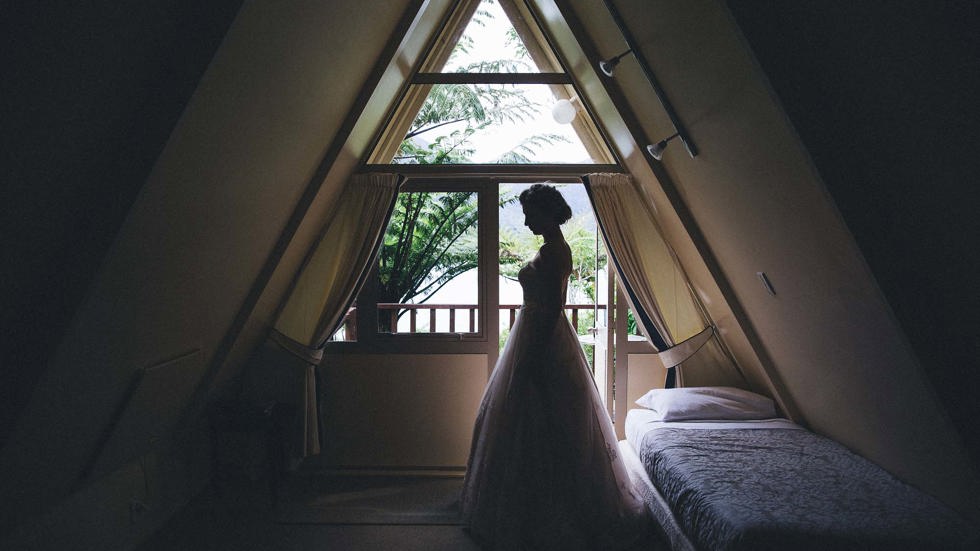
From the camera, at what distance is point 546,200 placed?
2.65m

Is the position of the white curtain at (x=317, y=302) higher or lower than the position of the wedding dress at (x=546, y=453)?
higher

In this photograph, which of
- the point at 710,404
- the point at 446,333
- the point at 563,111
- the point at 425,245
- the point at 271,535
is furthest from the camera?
the point at 425,245

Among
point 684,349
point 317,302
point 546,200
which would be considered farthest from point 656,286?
point 317,302

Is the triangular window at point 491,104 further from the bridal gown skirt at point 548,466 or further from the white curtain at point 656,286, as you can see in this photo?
the bridal gown skirt at point 548,466

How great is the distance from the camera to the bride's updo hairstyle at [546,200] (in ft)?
8.71

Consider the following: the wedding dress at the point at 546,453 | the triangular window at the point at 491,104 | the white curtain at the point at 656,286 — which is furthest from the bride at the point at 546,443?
the triangular window at the point at 491,104

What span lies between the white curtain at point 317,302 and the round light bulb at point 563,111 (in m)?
1.05

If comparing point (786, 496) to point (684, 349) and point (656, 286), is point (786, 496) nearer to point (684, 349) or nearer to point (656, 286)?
point (684, 349)

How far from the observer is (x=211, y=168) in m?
1.72

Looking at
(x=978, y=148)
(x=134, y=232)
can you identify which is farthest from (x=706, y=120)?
(x=134, y=232)

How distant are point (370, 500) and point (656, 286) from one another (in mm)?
2091

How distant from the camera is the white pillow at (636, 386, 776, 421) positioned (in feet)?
9.31

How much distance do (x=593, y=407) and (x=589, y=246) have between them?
11.8 ft

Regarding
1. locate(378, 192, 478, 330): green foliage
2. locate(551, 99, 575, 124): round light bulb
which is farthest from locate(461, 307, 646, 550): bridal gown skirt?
locate(551, 99, 575, 124): round light bulb
